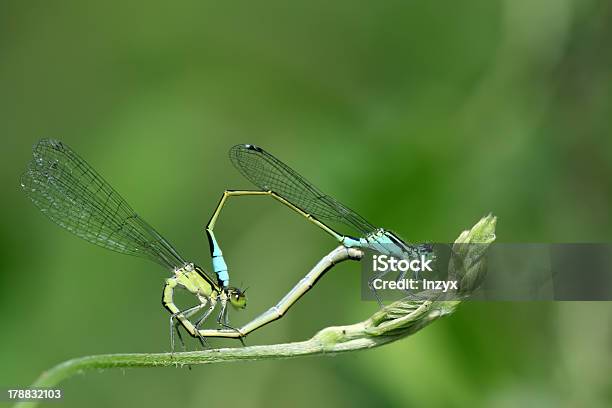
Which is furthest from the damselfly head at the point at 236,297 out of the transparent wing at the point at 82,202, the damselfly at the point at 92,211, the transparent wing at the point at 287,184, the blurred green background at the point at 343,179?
the blurred green background at the point at 343,179

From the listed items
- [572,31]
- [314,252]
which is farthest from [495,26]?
[314,252]

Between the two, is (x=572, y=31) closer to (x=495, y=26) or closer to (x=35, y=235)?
(x=495, y=26)

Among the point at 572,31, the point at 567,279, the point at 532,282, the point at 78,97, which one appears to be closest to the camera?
the point at 532,282

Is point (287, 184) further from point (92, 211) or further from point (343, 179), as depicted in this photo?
point (92, 211)

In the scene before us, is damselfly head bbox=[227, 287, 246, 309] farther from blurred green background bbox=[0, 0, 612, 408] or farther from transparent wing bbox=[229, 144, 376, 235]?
blurred green background bbox=[0, 0, 612, 408]

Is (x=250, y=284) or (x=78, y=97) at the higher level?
(x=78, y=97)

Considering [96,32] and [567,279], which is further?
[96,32]

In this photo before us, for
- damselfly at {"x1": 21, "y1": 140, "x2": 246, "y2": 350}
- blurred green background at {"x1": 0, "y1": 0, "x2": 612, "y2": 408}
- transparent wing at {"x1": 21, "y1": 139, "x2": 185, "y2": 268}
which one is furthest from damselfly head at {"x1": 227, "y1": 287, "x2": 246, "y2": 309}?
blurred green background at {"x1": 0, "y1": 0, "x2": 612, "y2": 408}
